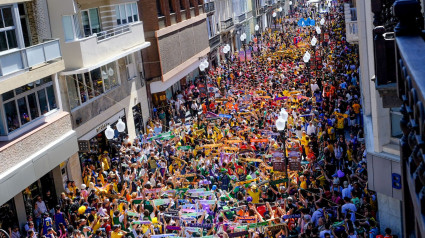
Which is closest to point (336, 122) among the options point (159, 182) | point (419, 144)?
point (159, 182)

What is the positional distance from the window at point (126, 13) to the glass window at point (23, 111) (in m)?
11.0

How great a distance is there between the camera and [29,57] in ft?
61.9

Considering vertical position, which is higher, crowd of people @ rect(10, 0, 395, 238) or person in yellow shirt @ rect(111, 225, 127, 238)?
person in yellow shirt @ rect(111, 225, 127, 238)

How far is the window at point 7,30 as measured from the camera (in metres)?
18.1

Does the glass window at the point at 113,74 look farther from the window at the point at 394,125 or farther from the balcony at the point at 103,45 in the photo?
the window at the point at 394,125

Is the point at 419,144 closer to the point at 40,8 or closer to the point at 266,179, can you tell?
the point at 266,179

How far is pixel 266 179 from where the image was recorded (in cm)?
1838

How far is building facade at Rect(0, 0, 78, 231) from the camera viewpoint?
703 inches

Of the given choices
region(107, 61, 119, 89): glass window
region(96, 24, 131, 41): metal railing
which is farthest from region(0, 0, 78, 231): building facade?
region(107, 61, 119, 89): glass window

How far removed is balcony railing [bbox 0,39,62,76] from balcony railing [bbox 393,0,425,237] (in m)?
14.5

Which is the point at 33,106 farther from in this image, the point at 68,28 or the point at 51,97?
the point at 68,28

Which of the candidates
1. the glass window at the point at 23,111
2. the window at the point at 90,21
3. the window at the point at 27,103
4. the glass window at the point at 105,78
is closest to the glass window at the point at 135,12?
the window at the point at 90,21

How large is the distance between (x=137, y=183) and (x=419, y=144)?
53.8ft

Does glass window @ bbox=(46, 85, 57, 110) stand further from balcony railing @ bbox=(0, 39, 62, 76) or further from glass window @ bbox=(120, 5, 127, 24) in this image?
glass window @ bbox=(120, 5, 127, 24)
